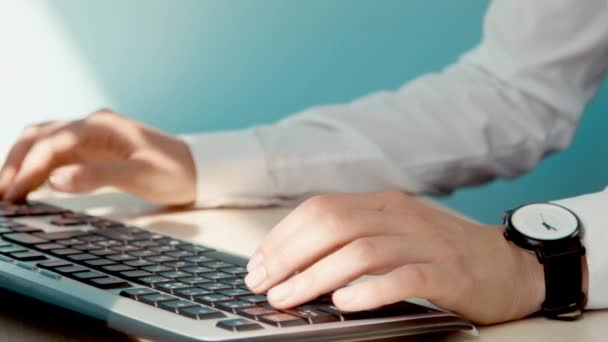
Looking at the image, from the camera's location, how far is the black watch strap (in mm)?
664

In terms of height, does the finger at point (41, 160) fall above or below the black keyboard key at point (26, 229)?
above

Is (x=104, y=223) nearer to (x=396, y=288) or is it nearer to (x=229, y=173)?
(x=229, y=173)

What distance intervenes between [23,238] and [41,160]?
273mm

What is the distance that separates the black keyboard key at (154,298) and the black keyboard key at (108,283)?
3 centimetres

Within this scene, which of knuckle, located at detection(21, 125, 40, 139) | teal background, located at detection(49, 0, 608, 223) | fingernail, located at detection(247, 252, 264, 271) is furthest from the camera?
teal background, located at detection(49, 0, 608, 223)

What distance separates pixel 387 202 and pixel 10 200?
483 millimetres

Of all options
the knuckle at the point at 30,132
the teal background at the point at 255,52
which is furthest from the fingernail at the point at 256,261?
the teal background at the point at 255,52

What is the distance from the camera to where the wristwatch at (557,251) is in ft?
2.18

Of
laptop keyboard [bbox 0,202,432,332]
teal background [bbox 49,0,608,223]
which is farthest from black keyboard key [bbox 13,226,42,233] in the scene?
teal background [bbox 49,0,608,223]

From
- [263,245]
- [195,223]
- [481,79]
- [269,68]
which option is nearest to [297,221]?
[263,245]

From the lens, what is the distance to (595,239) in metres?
0.69

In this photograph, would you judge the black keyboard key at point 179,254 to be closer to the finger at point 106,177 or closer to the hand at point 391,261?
the hand at point 391,261

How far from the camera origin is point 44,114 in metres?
2.07

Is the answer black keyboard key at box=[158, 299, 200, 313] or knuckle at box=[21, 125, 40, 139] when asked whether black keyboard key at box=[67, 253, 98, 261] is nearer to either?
black keyboard key at box=[158, 299, 200, 313]
